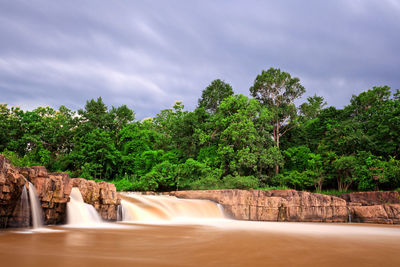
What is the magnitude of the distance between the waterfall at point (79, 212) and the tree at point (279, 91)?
22.2 metres

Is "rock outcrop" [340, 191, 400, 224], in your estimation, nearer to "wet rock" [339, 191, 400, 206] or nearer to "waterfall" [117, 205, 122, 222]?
"wet rock" [339, 191, 400, 206]

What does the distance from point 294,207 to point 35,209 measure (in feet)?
42.6

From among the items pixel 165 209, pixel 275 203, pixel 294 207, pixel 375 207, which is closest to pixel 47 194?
pixel 165 209

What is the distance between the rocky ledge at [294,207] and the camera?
50.1ft

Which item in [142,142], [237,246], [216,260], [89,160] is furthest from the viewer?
[142,142]

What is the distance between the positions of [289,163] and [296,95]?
24.8 feet

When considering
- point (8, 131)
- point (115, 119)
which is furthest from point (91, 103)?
point (8, 131)

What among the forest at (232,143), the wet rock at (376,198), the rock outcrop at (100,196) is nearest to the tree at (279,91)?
the forest at (232,143)

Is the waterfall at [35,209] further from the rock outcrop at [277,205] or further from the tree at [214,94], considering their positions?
the tree at [214,94]

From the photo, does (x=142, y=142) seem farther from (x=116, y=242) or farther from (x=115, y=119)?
(x=116, y=242)

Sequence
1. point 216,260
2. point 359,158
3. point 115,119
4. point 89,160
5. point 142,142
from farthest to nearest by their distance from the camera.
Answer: point 115,119
point 142,142
point 89,160
point 359,158
point 216,260

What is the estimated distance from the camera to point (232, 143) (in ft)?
80.9

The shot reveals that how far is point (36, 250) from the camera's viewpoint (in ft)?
16.1

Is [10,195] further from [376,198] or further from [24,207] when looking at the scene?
[376,198]
